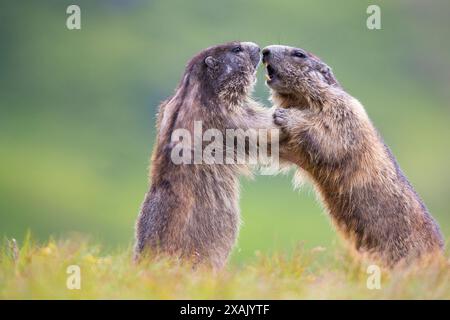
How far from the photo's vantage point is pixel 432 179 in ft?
186

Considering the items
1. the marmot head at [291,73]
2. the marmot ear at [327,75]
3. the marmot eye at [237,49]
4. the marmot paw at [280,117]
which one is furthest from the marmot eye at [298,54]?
the marmot paw at [280,117]

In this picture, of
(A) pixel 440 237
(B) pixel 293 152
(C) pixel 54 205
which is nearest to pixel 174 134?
(B) pixel 293 152

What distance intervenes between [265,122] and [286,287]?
3.63 metres

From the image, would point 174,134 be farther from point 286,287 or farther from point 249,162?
point 286,287

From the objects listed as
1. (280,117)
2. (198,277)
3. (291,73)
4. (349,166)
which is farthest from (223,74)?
(198,277)

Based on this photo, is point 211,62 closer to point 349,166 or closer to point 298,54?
point 298,54

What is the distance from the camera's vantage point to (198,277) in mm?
10773

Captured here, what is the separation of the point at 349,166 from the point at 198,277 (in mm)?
3908

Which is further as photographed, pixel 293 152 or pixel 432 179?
pixel 432 179

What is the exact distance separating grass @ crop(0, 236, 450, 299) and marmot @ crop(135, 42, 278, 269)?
683mm

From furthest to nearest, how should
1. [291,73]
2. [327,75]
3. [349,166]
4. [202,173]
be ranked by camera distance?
[327,75] < [291,73] < [349,166] < [202,173]

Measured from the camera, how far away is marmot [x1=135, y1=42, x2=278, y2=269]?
12430 millimetres
